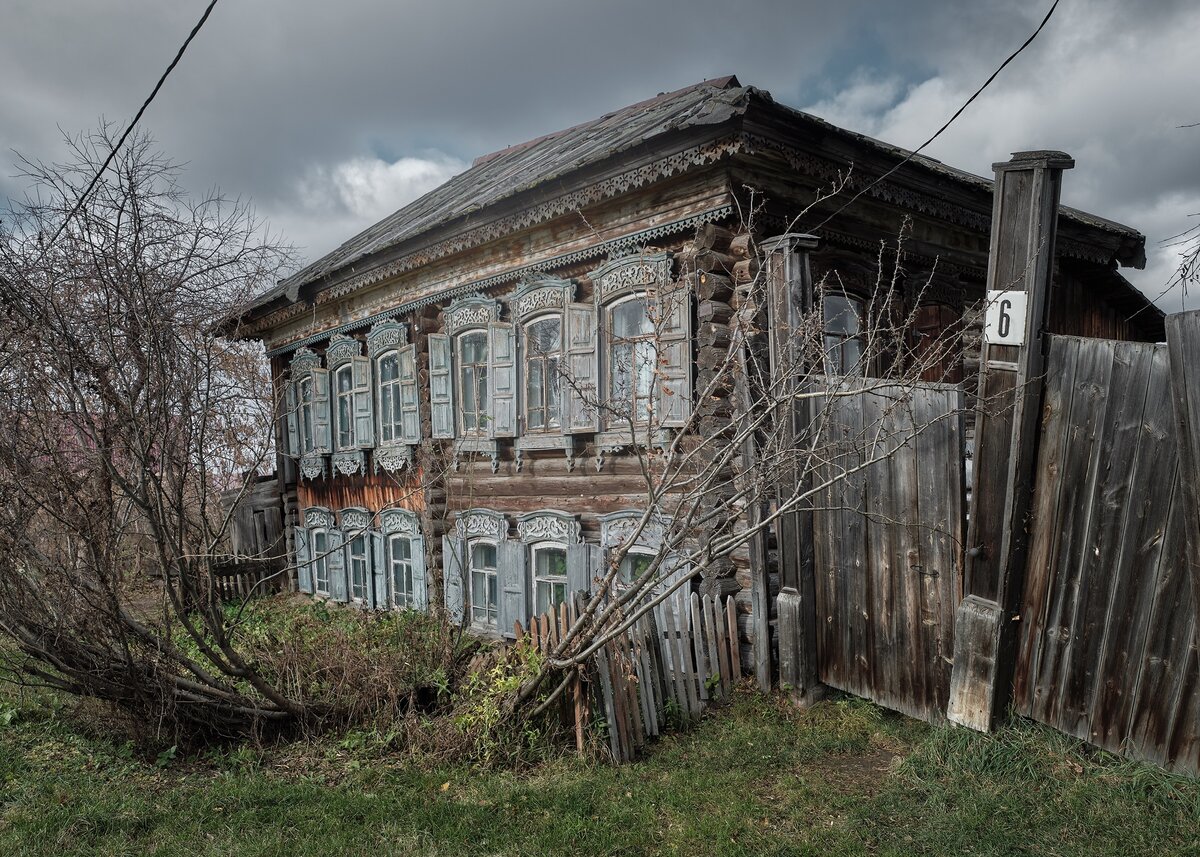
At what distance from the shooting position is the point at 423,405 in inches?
409

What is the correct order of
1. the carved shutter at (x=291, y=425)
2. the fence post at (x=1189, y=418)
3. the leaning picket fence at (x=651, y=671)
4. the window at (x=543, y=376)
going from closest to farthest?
1. the fence post at (x=1189, y=418)
2. the leaning picket fence at (x=651, y=671)
3. the window at (x=543, y=376)
4. the carved shutter at (x=291, y=425)

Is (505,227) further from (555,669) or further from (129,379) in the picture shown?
(555,669)

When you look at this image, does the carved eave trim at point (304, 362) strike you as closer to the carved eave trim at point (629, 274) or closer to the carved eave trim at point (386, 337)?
the carved eave trim at point (386, 337)

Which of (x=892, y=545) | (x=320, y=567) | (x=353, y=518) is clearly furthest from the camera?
(x=320, y=567)

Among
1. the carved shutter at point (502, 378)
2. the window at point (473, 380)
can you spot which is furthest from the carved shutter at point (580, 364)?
the window at point (473, 380)

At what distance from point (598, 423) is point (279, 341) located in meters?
8.81

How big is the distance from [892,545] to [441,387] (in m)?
6.40

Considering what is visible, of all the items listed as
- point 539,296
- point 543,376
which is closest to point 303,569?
point 543,376

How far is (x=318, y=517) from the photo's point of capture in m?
13.4

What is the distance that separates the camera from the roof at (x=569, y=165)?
645 centimetres

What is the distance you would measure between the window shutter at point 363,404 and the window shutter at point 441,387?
196 cm

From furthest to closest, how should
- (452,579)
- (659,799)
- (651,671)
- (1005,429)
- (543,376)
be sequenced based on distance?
(452,579)
(543,376)
(651,671)
(659,799)
(1005,429)

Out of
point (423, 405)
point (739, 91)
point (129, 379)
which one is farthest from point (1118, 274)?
point (129, 379)

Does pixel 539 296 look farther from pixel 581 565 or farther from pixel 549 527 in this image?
pixel 581 565
